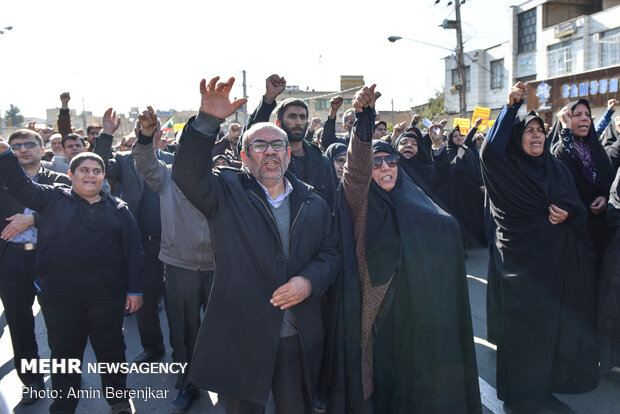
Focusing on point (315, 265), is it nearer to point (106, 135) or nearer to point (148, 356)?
point (148, 356)

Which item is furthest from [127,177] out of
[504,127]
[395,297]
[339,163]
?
[504,127]

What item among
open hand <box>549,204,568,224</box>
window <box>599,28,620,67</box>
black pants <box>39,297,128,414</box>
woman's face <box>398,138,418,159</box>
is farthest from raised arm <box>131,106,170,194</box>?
window <box>599,28,620,67</box>

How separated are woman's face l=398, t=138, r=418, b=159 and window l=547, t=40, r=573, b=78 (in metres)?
21.1

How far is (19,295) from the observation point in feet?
12.2

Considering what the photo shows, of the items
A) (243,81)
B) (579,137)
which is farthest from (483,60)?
(579,137)

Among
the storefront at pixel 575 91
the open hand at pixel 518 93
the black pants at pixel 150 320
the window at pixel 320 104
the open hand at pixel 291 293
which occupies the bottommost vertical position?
the black pants at pixel 150 320

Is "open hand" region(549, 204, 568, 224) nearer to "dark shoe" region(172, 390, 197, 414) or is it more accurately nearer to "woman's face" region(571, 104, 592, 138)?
"woman's face" region(571, 104, 592, 138)

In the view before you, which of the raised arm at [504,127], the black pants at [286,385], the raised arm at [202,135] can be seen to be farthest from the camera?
the raised arm at [504,127]

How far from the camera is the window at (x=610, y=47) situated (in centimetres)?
2067

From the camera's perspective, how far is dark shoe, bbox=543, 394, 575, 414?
3.22 meters

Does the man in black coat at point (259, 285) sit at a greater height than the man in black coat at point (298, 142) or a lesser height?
lesser

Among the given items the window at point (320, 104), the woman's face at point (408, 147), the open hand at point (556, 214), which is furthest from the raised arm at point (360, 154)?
the window at point (320, 104)

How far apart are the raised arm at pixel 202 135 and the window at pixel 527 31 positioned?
27890 mm

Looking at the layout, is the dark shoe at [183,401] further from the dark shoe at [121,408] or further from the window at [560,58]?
the window at [560,58]
